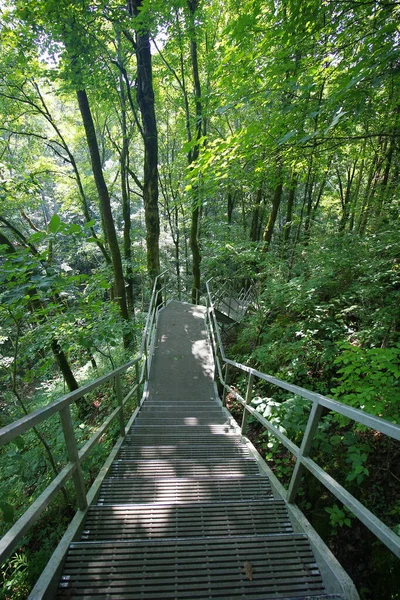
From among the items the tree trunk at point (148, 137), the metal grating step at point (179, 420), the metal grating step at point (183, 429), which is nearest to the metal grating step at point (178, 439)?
the metal grating step at point (183, 429)

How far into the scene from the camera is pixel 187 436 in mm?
3531

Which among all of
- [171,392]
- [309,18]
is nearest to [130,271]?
[171,392]

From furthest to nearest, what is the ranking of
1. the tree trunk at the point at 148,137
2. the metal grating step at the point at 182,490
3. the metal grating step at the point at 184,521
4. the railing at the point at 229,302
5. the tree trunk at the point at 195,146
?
the railing at the point at 229,302 < the tree trunk at the point at 195,146 < the tree trunk at the point at 148,137 < the metal grating step at the point at 182,490 < the metal grating step at the point at 184,521

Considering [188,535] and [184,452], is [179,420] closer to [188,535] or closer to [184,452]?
[184,452]

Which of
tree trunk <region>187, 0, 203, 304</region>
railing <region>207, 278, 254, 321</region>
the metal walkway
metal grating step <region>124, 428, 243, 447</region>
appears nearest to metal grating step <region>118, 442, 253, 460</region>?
the metal walkway

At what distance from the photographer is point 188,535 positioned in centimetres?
183

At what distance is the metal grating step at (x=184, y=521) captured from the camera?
6.03 feet

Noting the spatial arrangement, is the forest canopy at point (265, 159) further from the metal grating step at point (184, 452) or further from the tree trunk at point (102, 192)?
the metal grating step at point (184, 452)

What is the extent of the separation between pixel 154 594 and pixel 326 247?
6.70 m

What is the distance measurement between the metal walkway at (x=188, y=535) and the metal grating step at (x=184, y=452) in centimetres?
1

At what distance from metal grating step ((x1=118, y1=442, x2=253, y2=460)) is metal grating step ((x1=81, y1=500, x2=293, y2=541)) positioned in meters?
0.92

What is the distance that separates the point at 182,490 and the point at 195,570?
80 centimetres

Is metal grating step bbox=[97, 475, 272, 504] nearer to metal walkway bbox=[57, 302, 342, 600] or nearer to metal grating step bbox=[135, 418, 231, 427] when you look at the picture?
metal walkway bbox=[57, 302, 342, 600]

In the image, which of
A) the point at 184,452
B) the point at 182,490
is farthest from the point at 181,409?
the point at 182,490
